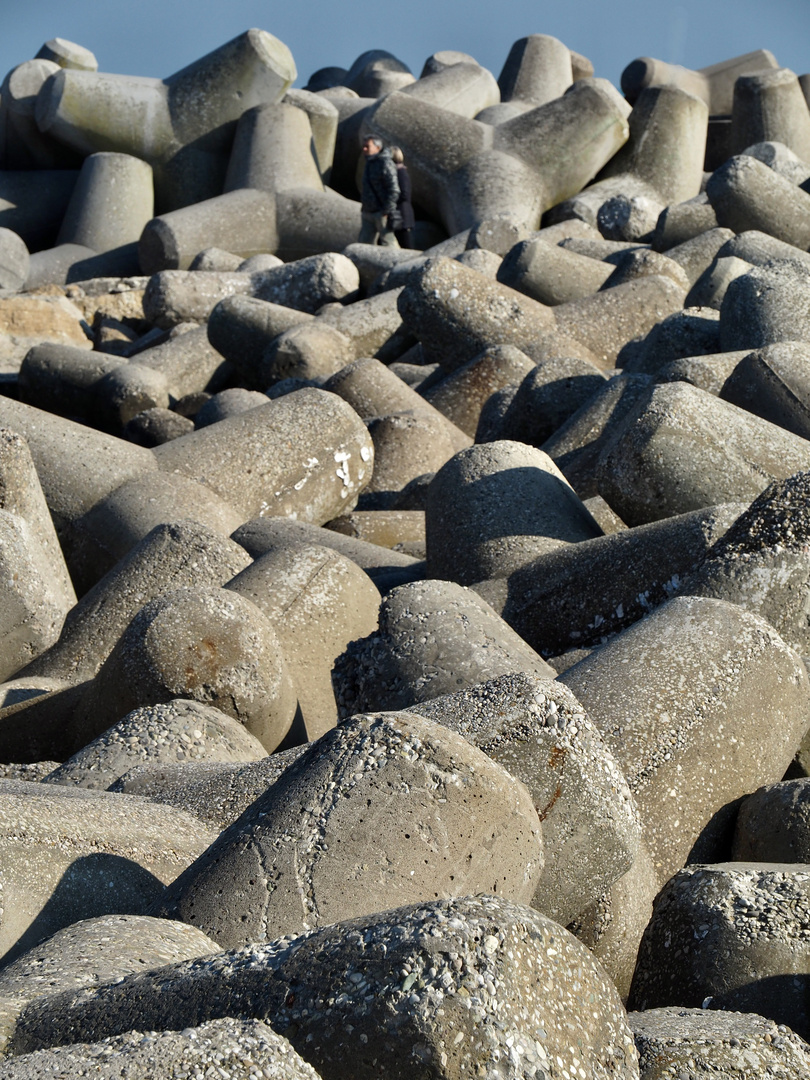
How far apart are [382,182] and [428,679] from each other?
9263 mm

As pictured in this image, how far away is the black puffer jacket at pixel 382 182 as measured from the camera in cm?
1139

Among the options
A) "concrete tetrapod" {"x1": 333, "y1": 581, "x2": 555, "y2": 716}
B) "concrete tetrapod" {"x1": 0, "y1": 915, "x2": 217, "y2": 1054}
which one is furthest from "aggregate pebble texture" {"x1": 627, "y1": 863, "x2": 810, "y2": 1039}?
"concrete tetrapod" {"x1": 333, "y1": 581, "x2": 555, "y2": 716}

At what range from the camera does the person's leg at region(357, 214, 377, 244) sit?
460 inches

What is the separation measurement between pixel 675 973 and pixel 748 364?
3.25m

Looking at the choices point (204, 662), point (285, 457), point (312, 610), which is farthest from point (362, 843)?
point (285, 457)

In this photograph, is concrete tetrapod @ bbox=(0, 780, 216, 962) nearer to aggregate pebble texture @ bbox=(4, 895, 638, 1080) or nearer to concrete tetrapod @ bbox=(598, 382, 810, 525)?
aggregate pebble texture @ bbox=(4, 895, 638, 1080)

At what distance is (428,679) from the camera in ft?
9.41

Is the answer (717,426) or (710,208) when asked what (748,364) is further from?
(710,208)

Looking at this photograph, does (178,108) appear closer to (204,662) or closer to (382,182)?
(382,182)

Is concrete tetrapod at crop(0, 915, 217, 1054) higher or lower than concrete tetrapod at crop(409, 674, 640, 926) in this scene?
higher

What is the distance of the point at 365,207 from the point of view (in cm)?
1168

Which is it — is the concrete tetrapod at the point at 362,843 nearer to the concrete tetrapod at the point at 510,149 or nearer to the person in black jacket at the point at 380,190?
the person in black jacket at the point at 380,190

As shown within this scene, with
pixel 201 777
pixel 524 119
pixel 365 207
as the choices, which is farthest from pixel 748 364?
pixel 524 119

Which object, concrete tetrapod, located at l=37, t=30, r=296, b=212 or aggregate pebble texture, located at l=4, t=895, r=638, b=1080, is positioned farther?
concrete tetrapod, located at l=37, t=30, r=296, b=212
